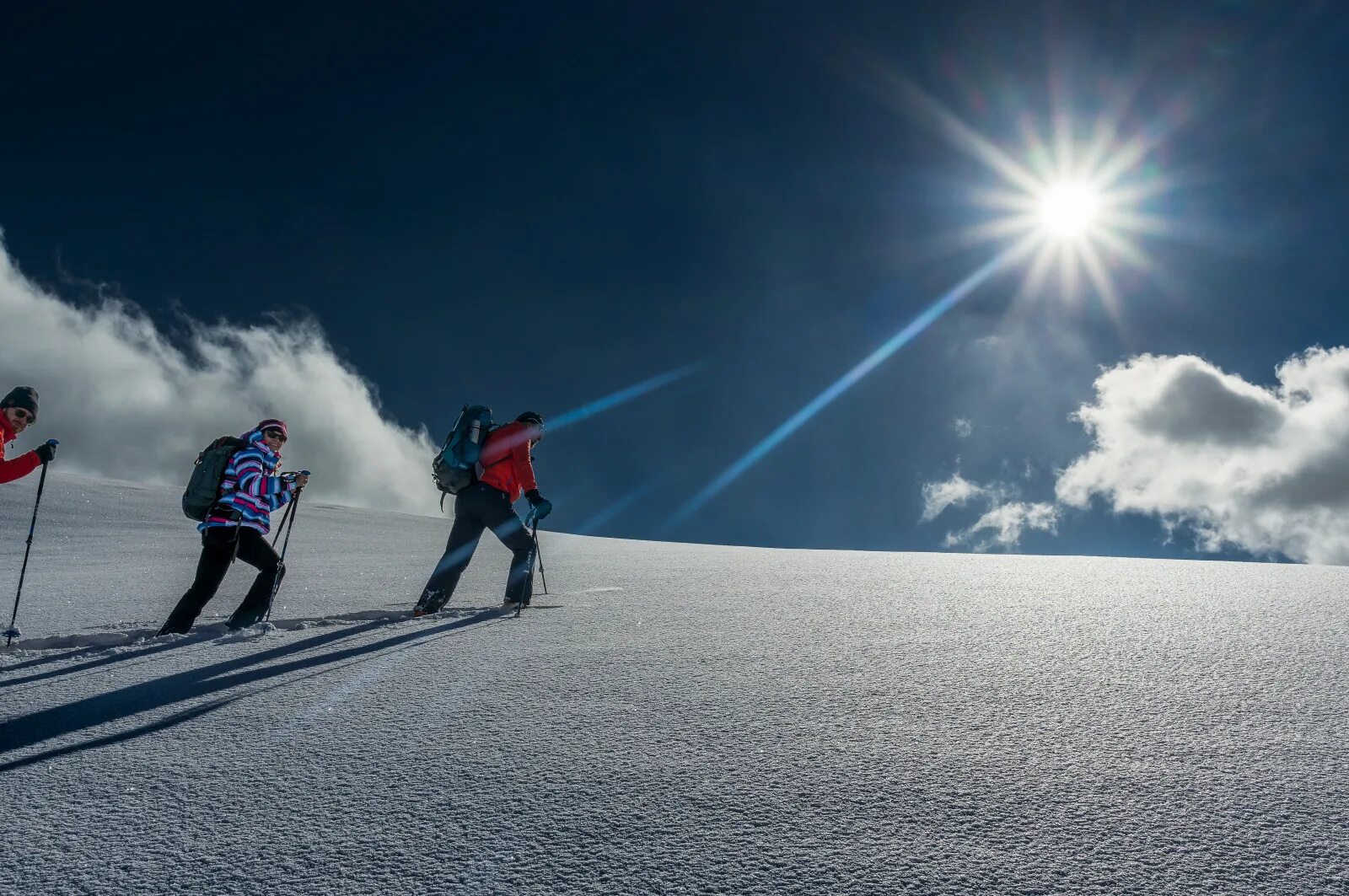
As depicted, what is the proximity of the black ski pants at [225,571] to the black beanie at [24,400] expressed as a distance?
148cm

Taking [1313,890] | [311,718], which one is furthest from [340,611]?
[1313,890]

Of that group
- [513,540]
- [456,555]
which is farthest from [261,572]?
[513,540]

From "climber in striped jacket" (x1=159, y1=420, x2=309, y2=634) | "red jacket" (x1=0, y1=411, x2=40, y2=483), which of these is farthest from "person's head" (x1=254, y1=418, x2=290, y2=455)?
"red jacket" (x1=0, y1=411, x2=40, y2=483)

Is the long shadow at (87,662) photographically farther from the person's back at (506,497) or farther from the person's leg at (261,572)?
the person's back at (506,497)

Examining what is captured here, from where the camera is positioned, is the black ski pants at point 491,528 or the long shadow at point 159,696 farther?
the black ski pants at point 491,528

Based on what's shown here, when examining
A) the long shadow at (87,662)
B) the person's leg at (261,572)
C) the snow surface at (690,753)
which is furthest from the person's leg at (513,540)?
the long shadow at (87,662)

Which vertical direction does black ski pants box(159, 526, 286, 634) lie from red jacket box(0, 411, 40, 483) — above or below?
below

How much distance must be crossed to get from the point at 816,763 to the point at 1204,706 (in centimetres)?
208

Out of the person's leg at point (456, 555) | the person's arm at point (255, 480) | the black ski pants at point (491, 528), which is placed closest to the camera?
the person's arm at point (255, 480)

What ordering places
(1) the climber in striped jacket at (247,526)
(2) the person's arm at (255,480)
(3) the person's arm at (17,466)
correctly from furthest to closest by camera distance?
(2) the person's arm at (255,480)
(1) the climber in striped jacket at (247,526)
(3) the person's arm at (17,466)

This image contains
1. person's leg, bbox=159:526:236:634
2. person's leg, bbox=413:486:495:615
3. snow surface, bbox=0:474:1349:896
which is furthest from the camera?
person's leg, bbox=413:486:495:615

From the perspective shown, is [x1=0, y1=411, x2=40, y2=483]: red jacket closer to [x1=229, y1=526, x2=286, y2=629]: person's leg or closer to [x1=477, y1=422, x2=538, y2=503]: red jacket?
[x1=229, y1=526, x2=286, y2=629]: person's leg

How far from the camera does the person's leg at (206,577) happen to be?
5.59 meters

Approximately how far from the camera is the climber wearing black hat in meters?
5.09
